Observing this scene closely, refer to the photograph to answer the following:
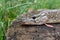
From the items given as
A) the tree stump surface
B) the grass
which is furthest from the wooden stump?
the grass

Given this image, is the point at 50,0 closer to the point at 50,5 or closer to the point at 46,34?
the point at 50,5

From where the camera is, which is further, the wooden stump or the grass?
the grass

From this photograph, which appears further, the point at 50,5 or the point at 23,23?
the point at 50,5

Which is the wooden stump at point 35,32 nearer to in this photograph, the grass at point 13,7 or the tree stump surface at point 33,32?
the tree stump surface at point 33,32

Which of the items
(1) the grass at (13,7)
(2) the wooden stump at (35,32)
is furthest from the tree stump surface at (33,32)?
(1) the grass at (13,7)

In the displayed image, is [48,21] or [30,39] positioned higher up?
[48,21]

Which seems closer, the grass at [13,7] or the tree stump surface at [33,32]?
the tree stump surface at [33,32]

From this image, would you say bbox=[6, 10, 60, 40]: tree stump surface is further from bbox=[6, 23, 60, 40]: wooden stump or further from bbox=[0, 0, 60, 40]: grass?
bbox=[0, 0, 60, 40]: grass

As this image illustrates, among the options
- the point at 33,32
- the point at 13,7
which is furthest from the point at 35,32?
the point at 13,7

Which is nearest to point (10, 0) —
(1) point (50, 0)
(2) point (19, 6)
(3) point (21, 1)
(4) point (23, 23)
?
(3) point (21, 1)
